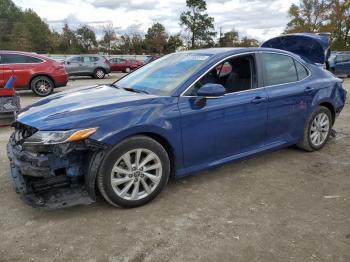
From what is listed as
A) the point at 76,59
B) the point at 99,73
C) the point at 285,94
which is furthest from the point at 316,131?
the point at 76,59

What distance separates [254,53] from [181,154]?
5.49 ft

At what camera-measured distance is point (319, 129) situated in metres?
5.20

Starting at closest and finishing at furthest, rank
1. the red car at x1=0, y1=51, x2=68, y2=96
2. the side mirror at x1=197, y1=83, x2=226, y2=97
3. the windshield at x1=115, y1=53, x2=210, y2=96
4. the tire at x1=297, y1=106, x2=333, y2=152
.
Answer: the side mirror at x1=197, y1=83, x2=226, y2=97
the windshield at x1=115, y1=53, x2=210, y2=96
the tire at x1=297, y1=106, x2=333, y2=152
the red car at x1=0, y1=51, x2=68, y2=96

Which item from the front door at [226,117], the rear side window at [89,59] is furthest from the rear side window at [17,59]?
the rear side window at [89,59]

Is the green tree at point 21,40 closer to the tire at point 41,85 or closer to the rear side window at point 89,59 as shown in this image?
the rear side window at point 89,59

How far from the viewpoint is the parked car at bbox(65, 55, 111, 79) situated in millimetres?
21719

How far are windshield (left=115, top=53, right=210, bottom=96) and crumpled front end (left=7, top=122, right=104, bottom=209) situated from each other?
3.62 ft

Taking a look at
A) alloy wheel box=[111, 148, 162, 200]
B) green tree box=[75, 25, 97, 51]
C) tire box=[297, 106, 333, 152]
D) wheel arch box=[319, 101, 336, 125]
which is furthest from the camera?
green tree box=[75, 25, 97, 51]

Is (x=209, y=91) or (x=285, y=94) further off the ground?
(x=209, y=91)

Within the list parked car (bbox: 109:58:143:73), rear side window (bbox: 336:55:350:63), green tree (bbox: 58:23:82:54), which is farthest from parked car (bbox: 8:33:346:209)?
green tree (bbox: 58:23:82:54)

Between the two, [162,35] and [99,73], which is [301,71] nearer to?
[99,73]

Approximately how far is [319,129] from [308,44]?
5.93 ft

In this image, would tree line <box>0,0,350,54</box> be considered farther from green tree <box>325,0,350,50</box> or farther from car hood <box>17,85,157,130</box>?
→ car hood <box>17,85,157,130</box>

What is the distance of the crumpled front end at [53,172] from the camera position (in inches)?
123
